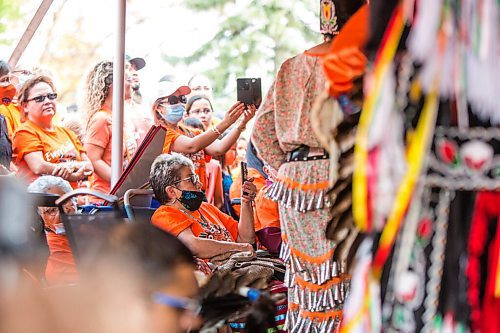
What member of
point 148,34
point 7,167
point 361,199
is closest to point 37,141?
point 7,167

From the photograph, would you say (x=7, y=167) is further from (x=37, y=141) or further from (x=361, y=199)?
(x=361, y=199)

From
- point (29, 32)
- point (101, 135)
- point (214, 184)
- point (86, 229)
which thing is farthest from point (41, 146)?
point (86, 229)

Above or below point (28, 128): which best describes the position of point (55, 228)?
below

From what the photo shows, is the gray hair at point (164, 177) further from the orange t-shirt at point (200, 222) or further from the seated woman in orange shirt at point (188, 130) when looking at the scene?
the seated woman in orange shirt at point (188, 130)

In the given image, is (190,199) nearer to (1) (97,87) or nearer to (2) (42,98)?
(2) (42,98)

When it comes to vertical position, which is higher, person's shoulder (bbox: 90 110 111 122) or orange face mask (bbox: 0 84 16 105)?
orange face mask (bbox: 0 84 16 105)

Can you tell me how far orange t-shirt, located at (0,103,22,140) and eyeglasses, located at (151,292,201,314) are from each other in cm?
355

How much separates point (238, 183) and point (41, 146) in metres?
1.57

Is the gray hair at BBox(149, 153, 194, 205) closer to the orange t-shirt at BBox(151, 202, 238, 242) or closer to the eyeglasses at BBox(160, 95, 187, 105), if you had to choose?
Answer: the orange t-shirt at BBox(151, 202, 238, 242)

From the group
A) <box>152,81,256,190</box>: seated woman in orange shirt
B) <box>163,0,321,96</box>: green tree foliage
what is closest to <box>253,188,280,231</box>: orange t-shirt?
<box>152,81,256,190</box>: seated woman in orange shirt

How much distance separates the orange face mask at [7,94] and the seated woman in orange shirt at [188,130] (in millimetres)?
976

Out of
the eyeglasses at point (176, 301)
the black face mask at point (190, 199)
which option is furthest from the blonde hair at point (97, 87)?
the eyeglasses at point (176, 301)

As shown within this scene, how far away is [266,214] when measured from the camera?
193 inches

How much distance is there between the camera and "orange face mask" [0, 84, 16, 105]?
555 centimetres
